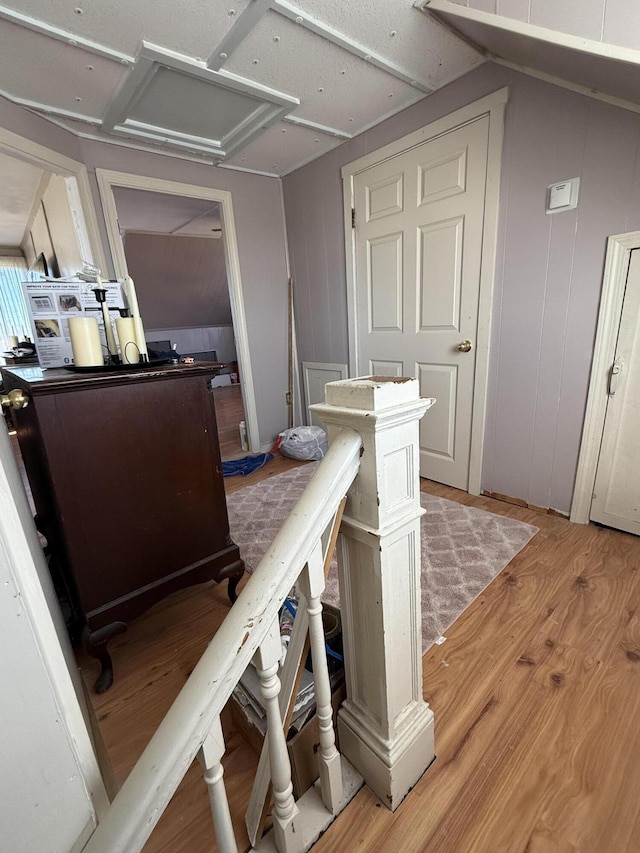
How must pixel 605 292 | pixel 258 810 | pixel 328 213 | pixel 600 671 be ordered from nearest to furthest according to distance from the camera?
pixel 258 810 < pixel 600 671 < pixel 605 292 < pixel 328 213

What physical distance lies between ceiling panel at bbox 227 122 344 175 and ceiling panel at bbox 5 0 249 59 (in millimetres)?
850

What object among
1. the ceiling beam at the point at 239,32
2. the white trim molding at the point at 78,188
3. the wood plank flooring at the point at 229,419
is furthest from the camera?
the wood plank flooring at the point at 229,419

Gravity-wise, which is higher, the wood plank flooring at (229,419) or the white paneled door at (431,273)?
the white paneled door at (431,273)

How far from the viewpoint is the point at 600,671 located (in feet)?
3.90

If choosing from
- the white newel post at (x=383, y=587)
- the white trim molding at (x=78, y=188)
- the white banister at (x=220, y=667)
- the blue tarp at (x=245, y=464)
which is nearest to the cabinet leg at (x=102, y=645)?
the white newel post at (x=383, y=587)

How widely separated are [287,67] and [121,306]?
1408mm

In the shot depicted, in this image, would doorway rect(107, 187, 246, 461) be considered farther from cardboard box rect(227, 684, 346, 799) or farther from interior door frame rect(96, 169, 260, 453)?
cardboard box rect(227, 684, 346, 799)

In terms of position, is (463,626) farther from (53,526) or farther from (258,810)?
(53,526)

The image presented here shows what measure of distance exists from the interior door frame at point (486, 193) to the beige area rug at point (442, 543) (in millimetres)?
379

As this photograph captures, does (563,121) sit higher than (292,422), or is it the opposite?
(563,121)

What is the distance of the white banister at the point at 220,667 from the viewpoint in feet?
1.43

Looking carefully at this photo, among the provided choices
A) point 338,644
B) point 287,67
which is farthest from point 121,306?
point 338,644

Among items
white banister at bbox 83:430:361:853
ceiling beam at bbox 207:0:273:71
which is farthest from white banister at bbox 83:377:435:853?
ceiling beam at bbox 207:0:273:71

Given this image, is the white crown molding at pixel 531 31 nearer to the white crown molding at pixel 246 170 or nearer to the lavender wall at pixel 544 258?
the lavender wall at pixel 544 258
